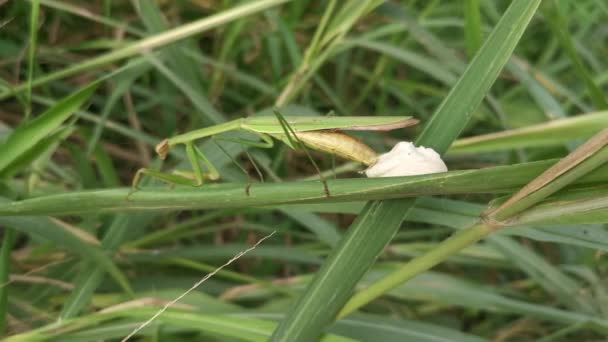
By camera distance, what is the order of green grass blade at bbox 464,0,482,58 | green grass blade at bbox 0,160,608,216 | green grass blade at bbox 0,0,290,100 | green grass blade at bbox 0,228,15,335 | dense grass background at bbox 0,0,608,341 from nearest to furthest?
green grass blade at bbox 0,160,608,216 < dense grass background at bbox 0,0,608,341 < green grass blade at bbox 0,228,15,335 < green grass blade at bbox 464,0,482,58 < green grass blade at bbox 0,0,290,100

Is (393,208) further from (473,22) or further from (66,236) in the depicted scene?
(66,236)

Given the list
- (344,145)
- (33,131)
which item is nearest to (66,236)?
(33,131)

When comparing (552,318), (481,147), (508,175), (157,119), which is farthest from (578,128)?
(157,119)

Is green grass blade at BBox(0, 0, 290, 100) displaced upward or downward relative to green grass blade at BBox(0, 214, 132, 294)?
upward

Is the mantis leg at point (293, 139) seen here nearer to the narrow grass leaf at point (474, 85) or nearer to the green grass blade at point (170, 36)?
the narrow grass leaf at point (474, 85)

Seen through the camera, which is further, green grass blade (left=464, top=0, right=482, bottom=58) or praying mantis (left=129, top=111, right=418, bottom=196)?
green grass blade (left=464, top=0, right=482, bottom=58)

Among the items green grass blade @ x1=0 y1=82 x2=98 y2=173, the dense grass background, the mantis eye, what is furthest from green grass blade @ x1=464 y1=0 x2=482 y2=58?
green grass blade @ x1=0 y1=82 x2=98 y2=173

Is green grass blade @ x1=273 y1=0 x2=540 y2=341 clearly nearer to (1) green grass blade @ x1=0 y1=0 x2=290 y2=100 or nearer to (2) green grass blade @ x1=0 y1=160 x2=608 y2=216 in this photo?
(2) green grass blade @ x1=0 y1=160 x2=608 y2=216
